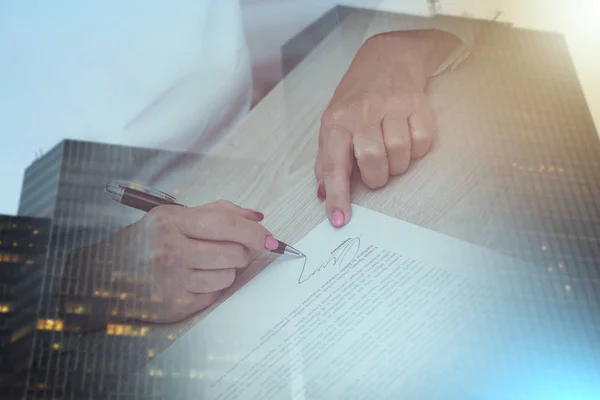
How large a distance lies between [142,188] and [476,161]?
→ 1.57 feet

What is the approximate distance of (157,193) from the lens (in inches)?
34.6

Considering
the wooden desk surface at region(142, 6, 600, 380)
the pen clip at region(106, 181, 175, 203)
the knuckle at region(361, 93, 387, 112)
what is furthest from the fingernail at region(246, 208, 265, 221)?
the knuckle at region(361, 93, 387, 112)

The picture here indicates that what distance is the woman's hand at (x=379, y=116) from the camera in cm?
87

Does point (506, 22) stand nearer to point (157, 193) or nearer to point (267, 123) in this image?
point (267, 123)

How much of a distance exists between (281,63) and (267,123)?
0.36 feet

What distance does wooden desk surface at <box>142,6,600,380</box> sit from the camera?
87 centimetres

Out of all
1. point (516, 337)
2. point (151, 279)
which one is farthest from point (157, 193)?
point (516, 337)

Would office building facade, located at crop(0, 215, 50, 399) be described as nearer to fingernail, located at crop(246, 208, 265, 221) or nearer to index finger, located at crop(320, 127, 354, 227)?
fingernail, located at crop(246, 208, 265, 221)

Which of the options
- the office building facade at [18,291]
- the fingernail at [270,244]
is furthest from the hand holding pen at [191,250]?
the office building facade at [18,291]

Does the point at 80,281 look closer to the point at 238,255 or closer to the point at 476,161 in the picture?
the point at 238,255

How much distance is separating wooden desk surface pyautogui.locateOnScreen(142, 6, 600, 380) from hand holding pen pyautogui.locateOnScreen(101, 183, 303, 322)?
0.08 feet

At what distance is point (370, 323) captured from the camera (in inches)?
30.9

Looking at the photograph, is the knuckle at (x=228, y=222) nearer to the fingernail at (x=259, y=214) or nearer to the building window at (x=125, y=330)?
the fingernail at (x=259, y=214)

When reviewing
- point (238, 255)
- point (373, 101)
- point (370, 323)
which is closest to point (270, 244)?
point (238, 255)
